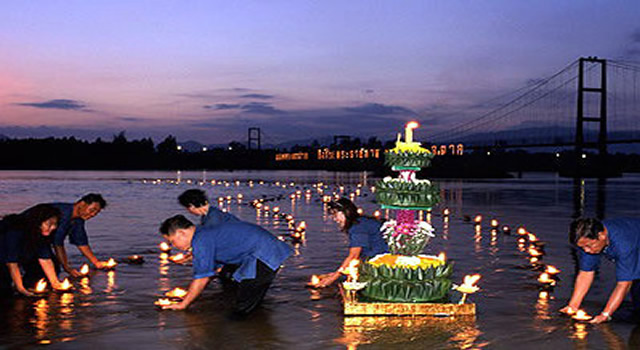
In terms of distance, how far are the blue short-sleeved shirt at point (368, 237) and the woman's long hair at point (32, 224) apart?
424cm

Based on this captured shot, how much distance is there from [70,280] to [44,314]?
7.67ft

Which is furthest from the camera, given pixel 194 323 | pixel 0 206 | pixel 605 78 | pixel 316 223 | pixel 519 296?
pixel 605 78

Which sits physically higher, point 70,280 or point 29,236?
point 29,236

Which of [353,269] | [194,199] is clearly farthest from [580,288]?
[194,199]

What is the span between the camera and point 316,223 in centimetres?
2145

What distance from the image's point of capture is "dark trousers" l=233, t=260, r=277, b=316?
848cm

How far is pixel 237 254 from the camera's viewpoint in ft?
27.6

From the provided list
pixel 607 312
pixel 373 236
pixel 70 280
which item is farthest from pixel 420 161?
pixel 70 280

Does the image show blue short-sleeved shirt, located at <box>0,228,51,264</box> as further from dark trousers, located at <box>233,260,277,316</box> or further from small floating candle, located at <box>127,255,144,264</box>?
small floating candle, located at <box>127,255,144,264</box>

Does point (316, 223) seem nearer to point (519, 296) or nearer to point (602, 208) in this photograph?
point (519, 296)

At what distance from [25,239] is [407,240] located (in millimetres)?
5291

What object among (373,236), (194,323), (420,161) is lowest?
(194,323)

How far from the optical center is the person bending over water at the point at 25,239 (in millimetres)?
8930

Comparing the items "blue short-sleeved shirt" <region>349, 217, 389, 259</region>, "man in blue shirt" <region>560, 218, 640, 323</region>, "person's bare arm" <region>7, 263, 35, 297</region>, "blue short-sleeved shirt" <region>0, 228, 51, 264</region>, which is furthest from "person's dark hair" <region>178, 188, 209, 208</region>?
"man in blue shirt" <region>560, 218, 640, 323</region>
